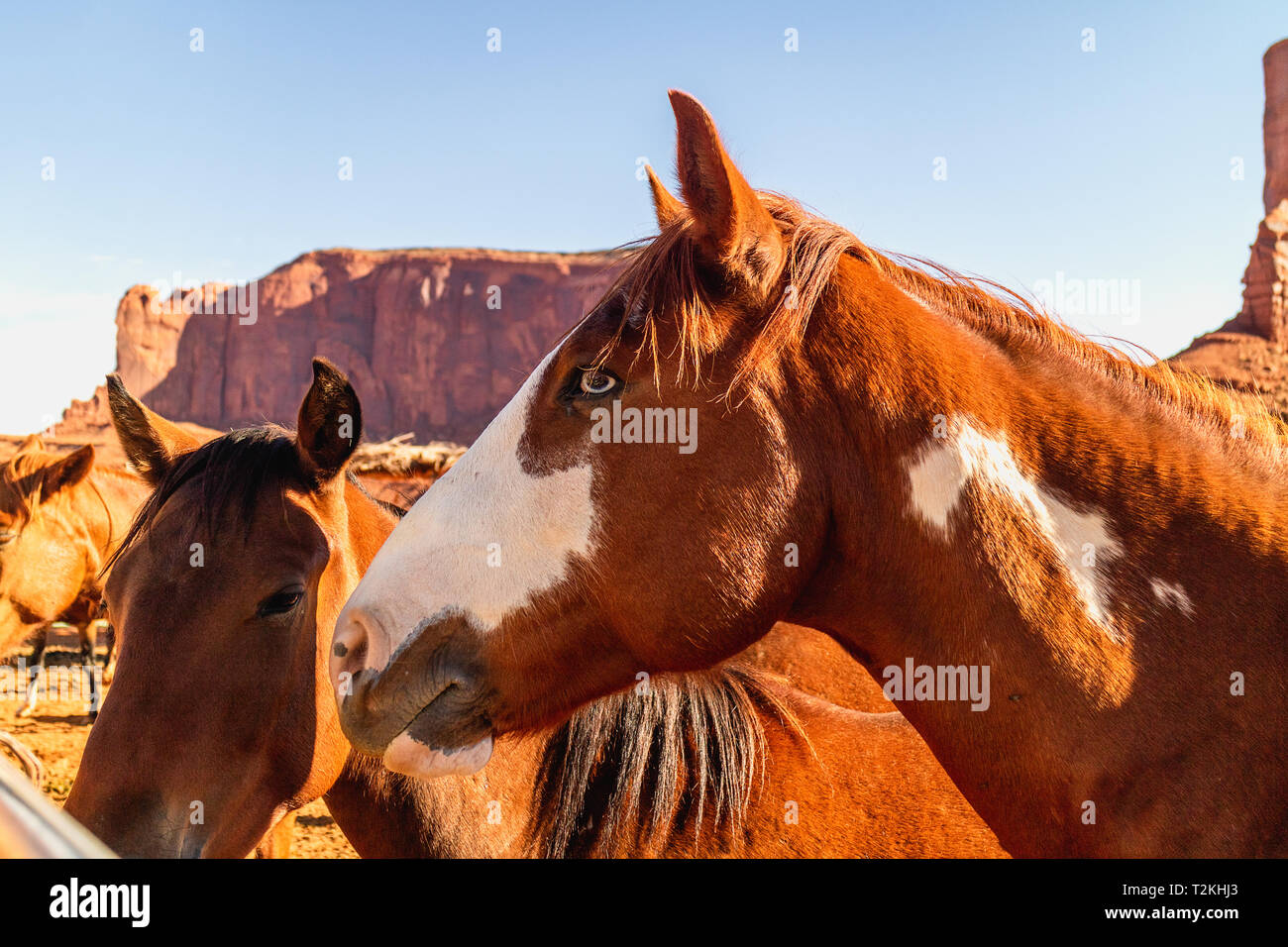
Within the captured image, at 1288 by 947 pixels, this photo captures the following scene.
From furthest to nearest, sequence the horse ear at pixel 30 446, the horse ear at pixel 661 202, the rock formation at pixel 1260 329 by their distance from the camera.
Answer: the rock formation at pixel 1260 329
the horse ear at pixel 30 446
the horse ear at pixel 661 202

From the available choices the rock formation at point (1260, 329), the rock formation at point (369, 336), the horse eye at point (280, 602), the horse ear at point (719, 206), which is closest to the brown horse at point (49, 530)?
the horse eye at point (280, 602)

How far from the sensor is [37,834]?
2.29 ft

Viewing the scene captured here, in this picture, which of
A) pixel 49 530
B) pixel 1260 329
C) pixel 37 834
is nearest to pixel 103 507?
pixel 49 530

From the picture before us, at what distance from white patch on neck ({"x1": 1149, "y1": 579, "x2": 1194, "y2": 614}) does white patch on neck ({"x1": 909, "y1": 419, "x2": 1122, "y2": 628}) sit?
3.6 inches

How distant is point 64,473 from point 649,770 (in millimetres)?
8041

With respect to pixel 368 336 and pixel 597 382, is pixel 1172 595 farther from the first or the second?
pixel 368 336

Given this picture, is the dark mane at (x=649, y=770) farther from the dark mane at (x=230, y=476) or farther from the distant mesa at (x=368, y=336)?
the distant mesa at (x=368, y=336)

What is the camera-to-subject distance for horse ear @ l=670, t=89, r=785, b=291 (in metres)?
1.59

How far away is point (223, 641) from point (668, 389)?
152 cm

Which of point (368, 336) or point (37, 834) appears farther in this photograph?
point (368, 336)

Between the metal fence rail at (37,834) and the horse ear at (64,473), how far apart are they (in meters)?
8.71

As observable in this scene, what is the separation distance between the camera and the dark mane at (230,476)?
243 centimetres

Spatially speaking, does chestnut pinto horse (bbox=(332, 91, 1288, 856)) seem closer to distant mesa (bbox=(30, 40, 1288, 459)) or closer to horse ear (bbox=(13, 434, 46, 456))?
horse ear (bbox=(13, 434, 46, 456))
